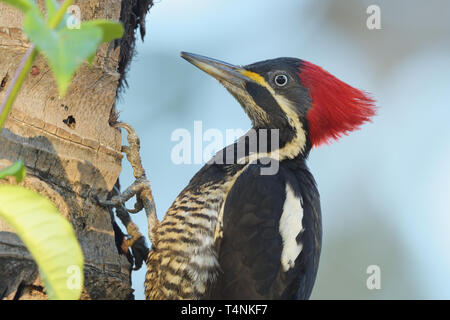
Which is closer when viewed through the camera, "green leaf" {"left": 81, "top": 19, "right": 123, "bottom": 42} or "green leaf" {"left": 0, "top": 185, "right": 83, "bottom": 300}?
"green leaf" {"left": 81, "top": 19, "right": 123, "bottom": 42}

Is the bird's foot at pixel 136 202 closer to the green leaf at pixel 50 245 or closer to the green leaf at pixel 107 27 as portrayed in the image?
the green leaf at pixel 50 245

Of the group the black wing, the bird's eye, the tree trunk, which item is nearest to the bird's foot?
the tree trunk

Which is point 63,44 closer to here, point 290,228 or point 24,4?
point 24,4

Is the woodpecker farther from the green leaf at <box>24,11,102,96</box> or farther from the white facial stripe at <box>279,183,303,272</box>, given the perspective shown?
the green leaf at <box>24,11,102,96</box>

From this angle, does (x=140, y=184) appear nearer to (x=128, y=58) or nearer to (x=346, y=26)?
(x=128, y=58)

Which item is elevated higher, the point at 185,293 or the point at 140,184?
the point at 140,184

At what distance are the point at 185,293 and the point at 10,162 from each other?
104 centimetres

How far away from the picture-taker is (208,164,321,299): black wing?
8.57ft

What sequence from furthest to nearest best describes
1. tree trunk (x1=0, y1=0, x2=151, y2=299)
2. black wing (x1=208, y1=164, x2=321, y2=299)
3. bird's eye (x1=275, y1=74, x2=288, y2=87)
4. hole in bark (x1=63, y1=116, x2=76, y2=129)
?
1. bird's eye (x1=275, y1=74, x2=288, y2=87)
2. black wing (x1=208, y1=164, x2=321, y2=299)
3. hole in bark (x1=63, y1=116, x2=76, y2=129)
4. tree trunk (x1=0, y1=0, x2=151, y2=299)

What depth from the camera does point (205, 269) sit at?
2.66 m

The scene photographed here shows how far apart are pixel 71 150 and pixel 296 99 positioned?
138 centimetres
